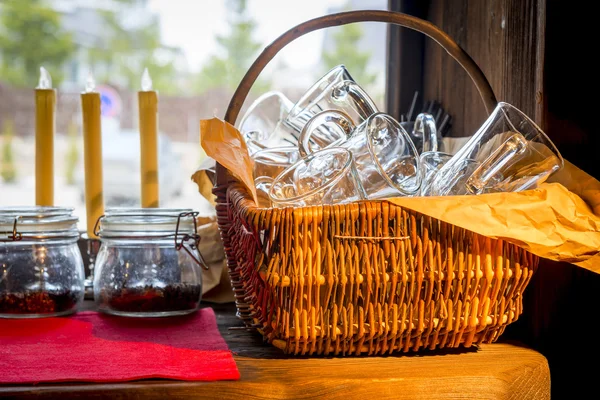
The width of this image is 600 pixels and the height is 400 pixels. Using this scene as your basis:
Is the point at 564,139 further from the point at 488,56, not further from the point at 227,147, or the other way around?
the point at 227,147

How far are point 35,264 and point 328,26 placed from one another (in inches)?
17.7

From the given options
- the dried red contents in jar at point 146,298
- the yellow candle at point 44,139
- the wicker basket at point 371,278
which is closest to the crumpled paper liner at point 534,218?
the wicker basket at point 371,278

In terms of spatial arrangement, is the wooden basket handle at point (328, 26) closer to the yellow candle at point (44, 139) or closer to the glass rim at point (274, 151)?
the glass rim at point (274, 151)

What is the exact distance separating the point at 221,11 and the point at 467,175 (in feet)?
4.49

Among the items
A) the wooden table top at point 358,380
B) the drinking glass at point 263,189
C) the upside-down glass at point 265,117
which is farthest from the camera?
the upside-down glass at point 265,117

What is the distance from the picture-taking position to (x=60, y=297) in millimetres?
838

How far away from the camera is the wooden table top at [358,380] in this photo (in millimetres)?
561

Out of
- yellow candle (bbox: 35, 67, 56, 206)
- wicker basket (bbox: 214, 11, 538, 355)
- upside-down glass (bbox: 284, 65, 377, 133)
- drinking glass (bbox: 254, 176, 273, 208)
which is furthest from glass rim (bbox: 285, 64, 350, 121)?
yellow candle (bbox: 35, 67, 56, 206)

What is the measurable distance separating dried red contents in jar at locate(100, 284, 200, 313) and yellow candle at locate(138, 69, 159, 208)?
0.17 metres

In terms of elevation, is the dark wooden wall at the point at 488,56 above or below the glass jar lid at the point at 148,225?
above

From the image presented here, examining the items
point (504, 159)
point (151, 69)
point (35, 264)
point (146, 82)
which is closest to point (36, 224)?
point (35, 264)

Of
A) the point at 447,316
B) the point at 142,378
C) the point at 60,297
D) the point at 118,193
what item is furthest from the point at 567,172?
the point at 118,193

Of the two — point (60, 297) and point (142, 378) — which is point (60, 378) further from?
point (60, 297)

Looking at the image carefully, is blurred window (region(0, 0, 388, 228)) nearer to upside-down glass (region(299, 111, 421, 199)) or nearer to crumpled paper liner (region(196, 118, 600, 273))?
upside-down glass (region(299, 111, 421, 199))
